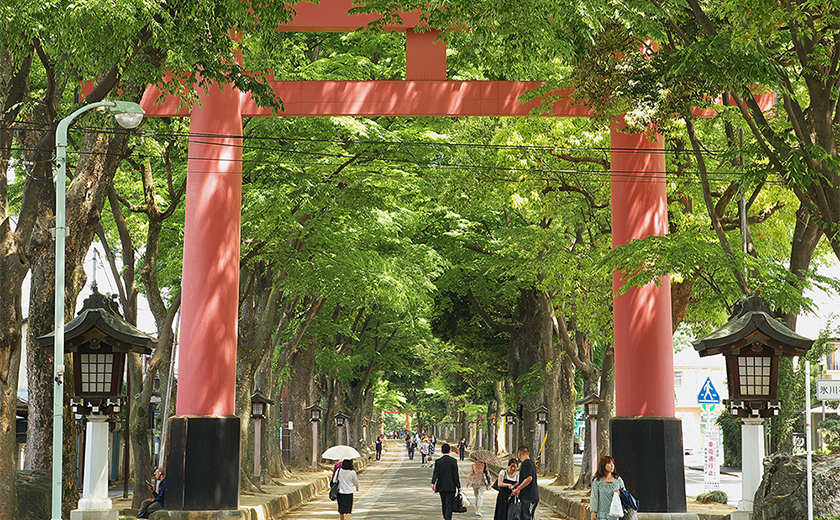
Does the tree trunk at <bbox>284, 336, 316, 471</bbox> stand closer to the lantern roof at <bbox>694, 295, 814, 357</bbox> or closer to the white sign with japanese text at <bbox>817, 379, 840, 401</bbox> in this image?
the lantern roof at <bbox>694, 295, 814, 357</bbox>

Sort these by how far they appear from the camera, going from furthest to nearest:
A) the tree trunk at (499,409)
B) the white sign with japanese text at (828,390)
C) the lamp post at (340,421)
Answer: the tree trunk at (499,409) < the lamp post at (340,421) < the white sign with japanese text at (828,390)

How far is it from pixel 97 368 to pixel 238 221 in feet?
13.1

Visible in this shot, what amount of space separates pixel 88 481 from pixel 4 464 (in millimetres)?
1605

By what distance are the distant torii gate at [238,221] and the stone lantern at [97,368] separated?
1.91 metres

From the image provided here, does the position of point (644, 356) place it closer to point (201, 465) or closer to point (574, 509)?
point (574, 509)

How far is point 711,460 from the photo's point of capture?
2348 cm

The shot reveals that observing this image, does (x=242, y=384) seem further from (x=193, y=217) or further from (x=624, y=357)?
(x=624, y=357)

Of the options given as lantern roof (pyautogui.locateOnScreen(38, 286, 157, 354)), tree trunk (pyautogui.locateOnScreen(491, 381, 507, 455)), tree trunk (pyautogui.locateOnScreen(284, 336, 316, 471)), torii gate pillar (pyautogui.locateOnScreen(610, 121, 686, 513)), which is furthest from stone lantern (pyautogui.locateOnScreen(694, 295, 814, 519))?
tree trunk (pyautogui.locateOnScreen(491, 381, 507, 455))

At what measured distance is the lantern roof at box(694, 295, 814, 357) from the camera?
12.5m

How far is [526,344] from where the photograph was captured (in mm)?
34188

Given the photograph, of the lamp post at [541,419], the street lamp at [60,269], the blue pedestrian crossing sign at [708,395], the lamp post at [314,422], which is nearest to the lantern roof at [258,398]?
the lamp post at [541,419]

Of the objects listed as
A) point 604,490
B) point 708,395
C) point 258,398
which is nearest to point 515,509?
point 604,490

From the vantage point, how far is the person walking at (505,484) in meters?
15.5

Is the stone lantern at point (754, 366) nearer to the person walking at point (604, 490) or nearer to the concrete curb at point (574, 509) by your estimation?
the concrete curb at point (574, 509)
